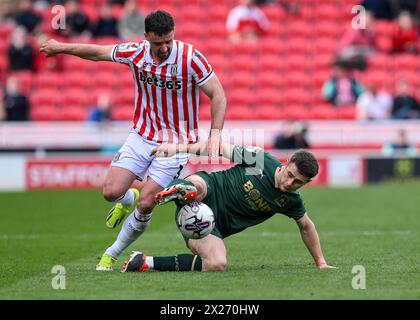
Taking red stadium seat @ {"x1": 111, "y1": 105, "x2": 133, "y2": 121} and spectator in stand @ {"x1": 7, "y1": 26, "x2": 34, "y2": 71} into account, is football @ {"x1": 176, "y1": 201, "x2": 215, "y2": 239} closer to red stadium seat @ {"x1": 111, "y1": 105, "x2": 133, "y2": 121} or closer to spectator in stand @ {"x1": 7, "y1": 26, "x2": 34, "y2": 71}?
red stadium seat @ {"x1": 111, "y1": 105, "x2": 133, "y2": 121}

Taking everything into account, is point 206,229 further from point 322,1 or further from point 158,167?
point 322,1

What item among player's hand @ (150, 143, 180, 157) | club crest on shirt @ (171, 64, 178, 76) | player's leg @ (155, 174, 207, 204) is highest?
club crest on shirt @ (171, 64, 178, 76)

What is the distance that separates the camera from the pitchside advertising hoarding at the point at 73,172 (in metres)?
20.3

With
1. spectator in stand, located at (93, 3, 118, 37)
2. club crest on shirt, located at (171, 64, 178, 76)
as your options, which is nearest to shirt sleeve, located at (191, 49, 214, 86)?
club crest on shirt, located at (171, 64, 178, 76)

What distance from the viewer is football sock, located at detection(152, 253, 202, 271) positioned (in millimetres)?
8734

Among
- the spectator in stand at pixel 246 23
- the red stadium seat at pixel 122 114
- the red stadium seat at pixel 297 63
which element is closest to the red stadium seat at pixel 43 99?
the red stadium seat at pixel 122 114

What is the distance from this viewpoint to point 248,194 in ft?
29.0

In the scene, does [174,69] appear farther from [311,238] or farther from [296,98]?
[296,98]

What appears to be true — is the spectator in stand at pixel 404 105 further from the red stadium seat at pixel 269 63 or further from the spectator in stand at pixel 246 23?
the spectator in stand at pixel 246 23

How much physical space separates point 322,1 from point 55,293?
18888 millimetres

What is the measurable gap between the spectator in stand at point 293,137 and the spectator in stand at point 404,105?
2.62 m

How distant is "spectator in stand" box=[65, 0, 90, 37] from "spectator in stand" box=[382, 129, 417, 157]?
7502 millimetres

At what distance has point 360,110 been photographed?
860 inches
